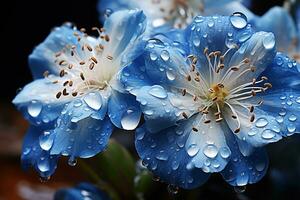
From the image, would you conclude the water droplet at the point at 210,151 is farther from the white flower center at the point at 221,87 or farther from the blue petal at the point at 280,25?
the blue petal at the point at 280,25

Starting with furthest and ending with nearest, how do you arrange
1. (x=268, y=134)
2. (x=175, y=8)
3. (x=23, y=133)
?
(x=23, y=133) → (x=175, y=8) → (x=268, y=134)

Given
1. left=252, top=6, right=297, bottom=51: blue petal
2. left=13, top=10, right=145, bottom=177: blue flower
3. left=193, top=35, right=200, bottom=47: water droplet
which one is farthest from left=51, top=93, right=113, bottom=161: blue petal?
left=252, top=6, right=297, bottom=51: blue petal

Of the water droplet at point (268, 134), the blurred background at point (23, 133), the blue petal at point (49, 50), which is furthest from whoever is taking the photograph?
the blurred background at point (23, 133)

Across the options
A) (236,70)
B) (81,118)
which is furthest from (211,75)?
(81,118)

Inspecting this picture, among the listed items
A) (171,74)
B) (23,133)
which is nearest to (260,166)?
(171,74)

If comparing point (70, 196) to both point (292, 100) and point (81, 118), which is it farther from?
point (292, 100)

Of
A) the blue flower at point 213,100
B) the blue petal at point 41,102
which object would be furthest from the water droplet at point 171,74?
the blue petal at point 41,102

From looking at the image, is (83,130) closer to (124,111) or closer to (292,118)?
(124,111)
